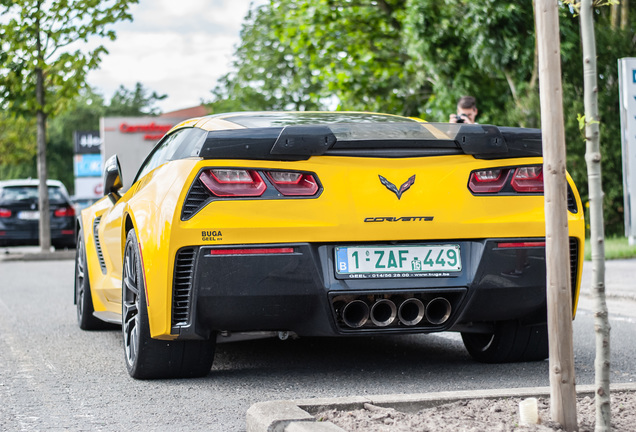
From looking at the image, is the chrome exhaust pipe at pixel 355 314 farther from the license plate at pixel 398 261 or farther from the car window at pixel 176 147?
the car window at pixel 176 147

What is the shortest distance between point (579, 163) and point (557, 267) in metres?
15.6

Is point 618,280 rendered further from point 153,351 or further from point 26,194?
point 26,194

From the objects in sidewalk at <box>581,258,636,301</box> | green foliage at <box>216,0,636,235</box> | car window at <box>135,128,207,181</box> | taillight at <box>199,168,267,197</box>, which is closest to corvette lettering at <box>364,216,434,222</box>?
taillight at <box>199,168,267,197</box>

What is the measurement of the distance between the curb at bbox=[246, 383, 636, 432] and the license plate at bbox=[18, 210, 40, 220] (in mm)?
19652

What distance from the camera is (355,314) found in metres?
4.64

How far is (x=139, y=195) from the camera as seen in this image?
5.21 meters

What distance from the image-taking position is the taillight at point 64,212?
2275cm

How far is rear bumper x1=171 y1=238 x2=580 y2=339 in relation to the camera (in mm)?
4465

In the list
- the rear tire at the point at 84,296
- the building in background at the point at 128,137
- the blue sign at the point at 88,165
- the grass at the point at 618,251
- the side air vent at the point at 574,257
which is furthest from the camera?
the blue sign at the point at 88,165

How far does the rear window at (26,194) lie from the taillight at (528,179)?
19.0 meters

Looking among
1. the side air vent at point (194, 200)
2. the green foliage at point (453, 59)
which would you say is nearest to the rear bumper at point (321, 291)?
the side air vent at point (194, 200)

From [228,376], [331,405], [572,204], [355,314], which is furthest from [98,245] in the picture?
[331,405]

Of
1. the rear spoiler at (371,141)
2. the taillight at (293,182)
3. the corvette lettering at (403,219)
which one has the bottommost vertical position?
the corvette lettering at (403,219)

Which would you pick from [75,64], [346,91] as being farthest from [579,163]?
[75,64]
